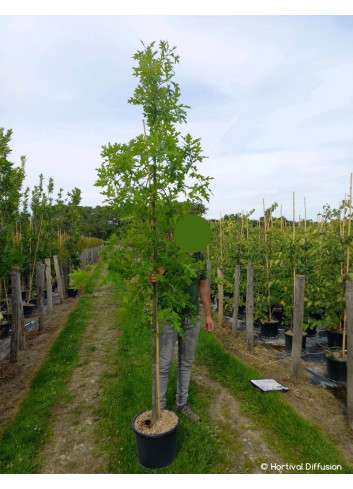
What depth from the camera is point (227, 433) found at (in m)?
3.95

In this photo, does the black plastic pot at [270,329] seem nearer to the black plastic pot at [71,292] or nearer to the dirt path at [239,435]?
the dirt path at [239,435]

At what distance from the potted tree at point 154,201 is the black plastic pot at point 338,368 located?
3524mm

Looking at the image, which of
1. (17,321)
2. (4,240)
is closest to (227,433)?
(17,321)

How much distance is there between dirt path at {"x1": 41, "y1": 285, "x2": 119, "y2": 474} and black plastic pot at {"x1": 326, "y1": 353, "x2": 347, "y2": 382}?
159 inches

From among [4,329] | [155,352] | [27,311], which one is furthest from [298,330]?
[27,311]

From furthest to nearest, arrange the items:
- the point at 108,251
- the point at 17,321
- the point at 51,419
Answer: the point at 17,321 → the point at 51,419 → the point at 108,251

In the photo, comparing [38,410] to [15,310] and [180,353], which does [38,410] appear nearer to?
[180,353]

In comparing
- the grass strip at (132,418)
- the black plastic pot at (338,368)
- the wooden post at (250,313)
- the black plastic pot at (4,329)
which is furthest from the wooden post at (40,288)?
the black plastic pot at (338,368)

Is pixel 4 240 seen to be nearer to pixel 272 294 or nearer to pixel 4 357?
pixel 4 357

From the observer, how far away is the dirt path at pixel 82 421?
3.46 metres

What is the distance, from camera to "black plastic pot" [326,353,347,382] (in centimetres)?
554

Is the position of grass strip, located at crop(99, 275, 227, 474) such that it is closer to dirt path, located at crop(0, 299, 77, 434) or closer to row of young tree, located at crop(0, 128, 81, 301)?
dirt path, located at crop(0, 299, 77, 434)

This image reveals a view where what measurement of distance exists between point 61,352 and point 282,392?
178 inches
